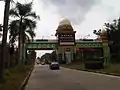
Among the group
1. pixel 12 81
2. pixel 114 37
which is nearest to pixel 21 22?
pixel 12 81

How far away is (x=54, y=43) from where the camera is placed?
4072 inches

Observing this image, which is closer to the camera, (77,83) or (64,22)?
(77,83)

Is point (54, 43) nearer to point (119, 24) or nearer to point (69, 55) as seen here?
point (69, 55)

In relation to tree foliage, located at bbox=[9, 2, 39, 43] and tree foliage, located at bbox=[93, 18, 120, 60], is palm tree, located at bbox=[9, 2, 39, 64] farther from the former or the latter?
tree foliage, located at bbox=[93, 18, 120, 60]

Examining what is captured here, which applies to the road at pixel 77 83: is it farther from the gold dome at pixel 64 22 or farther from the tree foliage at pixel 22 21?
the gold dome at pixel 64 22

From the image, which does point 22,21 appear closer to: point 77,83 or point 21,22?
point 21,22

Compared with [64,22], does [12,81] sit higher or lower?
lower

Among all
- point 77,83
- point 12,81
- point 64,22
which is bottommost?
point 77,83

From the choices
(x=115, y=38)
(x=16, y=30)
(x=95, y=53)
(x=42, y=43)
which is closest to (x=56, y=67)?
(x=16, y=30)

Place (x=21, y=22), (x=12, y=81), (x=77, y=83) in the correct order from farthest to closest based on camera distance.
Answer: (x=21, y=22), (x=12, y=81), (x=77, y=83)

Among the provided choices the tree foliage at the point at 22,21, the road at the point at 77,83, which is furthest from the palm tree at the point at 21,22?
the road at the point at 77,83

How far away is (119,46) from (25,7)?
62.0m

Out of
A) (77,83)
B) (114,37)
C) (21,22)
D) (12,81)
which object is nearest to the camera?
(77,83)

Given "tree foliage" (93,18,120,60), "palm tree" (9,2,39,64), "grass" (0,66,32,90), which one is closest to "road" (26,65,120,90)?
"grass" (0,66,32,90)
